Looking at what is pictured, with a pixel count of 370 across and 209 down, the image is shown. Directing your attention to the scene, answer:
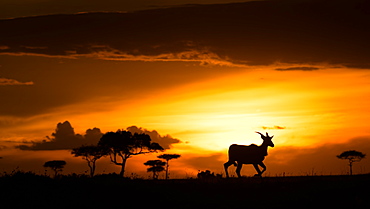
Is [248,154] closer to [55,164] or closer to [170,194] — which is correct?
[170,194]

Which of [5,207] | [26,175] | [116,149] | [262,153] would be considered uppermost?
[116,149]

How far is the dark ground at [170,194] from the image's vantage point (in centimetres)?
2783

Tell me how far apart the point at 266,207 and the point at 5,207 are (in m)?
11.3

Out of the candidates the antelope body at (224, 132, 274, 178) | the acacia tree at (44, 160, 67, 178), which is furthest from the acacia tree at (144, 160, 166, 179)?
the antelope body at (224, 132, 274, 178)

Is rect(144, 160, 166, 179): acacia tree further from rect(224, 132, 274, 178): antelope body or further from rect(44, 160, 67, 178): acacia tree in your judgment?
rect(224, 132, 274, 178): antelope body

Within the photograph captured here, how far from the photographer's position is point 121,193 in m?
30.5

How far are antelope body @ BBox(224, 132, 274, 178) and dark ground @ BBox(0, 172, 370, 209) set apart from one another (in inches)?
189

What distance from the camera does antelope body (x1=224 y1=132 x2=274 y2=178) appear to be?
126ft

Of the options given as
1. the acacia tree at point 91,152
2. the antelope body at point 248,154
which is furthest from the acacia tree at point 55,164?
the antelope body at point 248,154

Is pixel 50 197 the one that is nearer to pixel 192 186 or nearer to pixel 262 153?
pixel 192 186

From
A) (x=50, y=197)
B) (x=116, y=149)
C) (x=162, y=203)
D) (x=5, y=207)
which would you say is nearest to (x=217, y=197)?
(x=162, y=203)

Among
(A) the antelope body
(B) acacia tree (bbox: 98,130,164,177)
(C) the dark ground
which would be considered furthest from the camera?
→ (B) acacia tree (bbox: 98,130,164,177)

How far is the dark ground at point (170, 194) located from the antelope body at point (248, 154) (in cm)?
479

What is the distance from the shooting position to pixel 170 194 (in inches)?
1203
